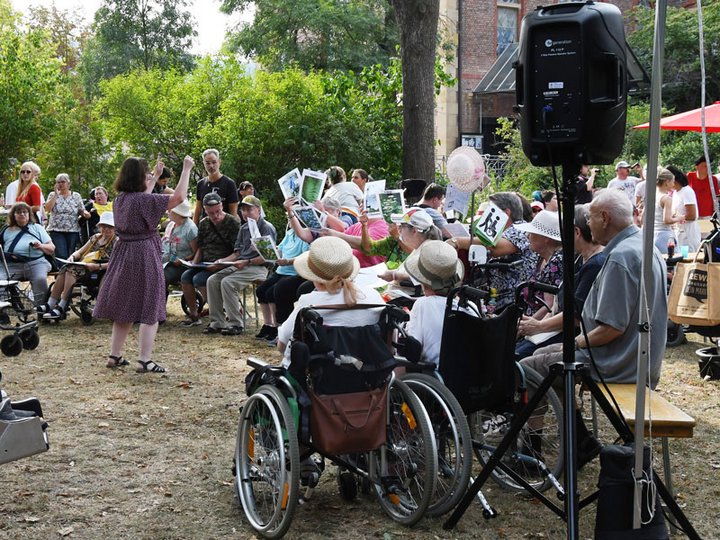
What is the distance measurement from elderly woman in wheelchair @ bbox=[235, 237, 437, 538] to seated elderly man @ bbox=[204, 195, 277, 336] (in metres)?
5.77

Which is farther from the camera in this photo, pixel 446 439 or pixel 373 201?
pixel 373 201

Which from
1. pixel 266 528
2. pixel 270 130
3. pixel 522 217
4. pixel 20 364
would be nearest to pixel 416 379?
pixel 266 528

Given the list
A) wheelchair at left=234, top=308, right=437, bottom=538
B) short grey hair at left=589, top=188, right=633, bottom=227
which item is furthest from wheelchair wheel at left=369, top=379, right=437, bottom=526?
short grey hair at left=589, top=188, right=633, bottom=227

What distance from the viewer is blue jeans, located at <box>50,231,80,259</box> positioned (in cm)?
1385

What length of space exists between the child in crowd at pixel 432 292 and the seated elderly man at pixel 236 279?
5.48 m

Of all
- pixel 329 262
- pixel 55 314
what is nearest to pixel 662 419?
pixel 329 262

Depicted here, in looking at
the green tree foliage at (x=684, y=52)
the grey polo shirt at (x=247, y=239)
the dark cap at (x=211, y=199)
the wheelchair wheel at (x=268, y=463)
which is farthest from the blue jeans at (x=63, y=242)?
the green tree foliage at (x=684, y=52)

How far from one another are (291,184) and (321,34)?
20.4 meters

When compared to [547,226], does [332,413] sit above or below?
below

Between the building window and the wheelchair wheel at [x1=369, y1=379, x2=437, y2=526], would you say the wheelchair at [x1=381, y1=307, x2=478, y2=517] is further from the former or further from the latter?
the building window

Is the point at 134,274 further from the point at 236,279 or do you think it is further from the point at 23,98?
the point at 23,98

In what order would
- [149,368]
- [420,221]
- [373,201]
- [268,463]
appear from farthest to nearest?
[149,368] → [373,201] → [420,221] → [268,463]

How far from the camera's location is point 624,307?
4.94 meters

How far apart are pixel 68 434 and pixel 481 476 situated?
3.34m
